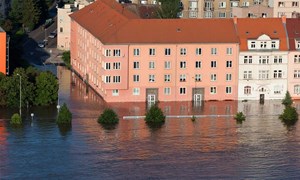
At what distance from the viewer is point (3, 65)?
2021 inches

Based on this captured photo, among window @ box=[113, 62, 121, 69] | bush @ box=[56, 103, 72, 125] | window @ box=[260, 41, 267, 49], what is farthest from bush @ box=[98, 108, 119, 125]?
window @ box=[260, 41, 267, 49]

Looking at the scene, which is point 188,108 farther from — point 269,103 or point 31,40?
point 31,40

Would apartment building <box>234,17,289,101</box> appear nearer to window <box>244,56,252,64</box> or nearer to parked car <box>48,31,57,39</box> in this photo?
window <box>244,56,252,64</box>

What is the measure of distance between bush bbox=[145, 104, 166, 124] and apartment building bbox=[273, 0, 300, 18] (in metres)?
15.1

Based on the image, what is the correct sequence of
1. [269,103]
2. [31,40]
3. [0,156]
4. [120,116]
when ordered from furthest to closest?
1. [31,40]
2. [269,103]
3. [120,116]
4. [0,156]

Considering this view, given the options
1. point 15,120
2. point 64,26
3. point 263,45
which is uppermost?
point 64,26

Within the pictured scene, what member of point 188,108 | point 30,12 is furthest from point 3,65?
point 30,12

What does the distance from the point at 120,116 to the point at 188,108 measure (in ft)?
10.4

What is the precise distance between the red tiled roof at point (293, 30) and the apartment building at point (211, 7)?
11.2m

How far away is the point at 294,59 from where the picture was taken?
169ft

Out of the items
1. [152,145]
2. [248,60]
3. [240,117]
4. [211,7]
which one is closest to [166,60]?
[248,60]

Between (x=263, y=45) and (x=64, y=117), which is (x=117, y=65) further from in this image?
(x=263, y=45)

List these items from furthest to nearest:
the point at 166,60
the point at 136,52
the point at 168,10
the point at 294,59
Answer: the point at 168,10 → the point at 294,59 → the point at 166,60 → the point at 136,52

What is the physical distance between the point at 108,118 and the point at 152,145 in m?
3.71
